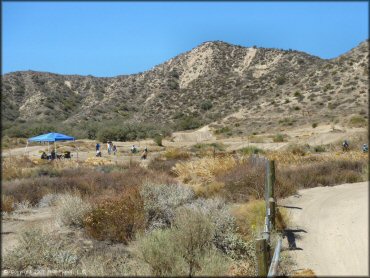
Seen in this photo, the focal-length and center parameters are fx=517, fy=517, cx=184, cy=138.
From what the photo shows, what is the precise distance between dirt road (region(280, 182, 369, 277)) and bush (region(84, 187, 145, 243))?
3.96m

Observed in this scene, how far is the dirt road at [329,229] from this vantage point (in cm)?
841

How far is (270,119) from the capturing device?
72688mm

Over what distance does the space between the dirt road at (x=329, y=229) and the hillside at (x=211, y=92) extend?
46570 millimetres

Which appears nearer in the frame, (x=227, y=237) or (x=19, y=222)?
(x=227, y=237)

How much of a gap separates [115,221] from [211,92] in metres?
89.8

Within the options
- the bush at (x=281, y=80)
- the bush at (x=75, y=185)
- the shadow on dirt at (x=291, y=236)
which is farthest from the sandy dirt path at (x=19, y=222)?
the bush at (x=281, y=80)

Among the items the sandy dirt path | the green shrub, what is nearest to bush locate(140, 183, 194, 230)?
the sandy dirt path

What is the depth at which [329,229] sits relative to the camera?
12.6 m

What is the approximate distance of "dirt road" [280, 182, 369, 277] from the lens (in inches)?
331

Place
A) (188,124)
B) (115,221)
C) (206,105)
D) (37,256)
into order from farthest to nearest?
(206,105)
(188,124)
(115,221)
(37,256)

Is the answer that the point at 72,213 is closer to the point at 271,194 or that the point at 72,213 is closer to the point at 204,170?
the point at 271,194

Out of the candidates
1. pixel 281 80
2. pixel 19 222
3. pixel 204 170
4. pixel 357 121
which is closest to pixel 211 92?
pixel 281 80

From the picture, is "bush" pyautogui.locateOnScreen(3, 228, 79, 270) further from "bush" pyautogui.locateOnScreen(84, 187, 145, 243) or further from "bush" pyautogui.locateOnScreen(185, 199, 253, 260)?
"bush" pyautogui.locateOnScreen(185, 199, 253, 260)

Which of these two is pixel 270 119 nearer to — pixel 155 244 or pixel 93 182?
pixel 93 182
